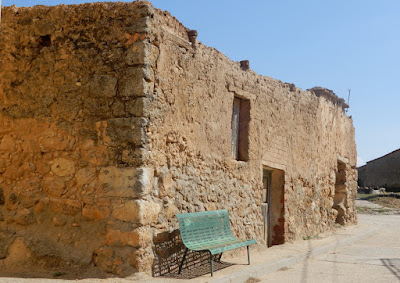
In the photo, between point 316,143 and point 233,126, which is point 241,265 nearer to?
point 233,126

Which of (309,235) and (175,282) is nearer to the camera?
(175,282)

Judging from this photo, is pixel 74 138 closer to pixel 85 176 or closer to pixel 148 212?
pixel 85 176

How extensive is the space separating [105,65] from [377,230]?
10.2 metres

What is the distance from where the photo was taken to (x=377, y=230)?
13086 millimetres

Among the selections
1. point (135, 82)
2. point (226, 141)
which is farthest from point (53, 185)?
point (226, 141)

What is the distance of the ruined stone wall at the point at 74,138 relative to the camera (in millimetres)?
5539

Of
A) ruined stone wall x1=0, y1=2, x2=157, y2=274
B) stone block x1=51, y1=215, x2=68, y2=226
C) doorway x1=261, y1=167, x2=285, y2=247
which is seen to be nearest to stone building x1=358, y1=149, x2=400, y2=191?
doorway x1=261, y1=167, x2=285, y2=247

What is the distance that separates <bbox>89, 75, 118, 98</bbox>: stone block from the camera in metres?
5.74

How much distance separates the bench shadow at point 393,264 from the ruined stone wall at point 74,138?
3.72 meters

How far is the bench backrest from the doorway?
2.57m

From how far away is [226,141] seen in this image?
25.1 ft

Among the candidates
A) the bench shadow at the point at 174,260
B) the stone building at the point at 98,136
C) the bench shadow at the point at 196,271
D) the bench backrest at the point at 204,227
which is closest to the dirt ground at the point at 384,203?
the bench backrest at the point at 204,227

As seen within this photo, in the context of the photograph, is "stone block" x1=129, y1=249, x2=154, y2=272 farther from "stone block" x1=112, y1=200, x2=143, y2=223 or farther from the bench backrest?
the bench backrest

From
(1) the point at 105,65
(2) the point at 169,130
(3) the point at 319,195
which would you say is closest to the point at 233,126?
(2) the point at 169,130
